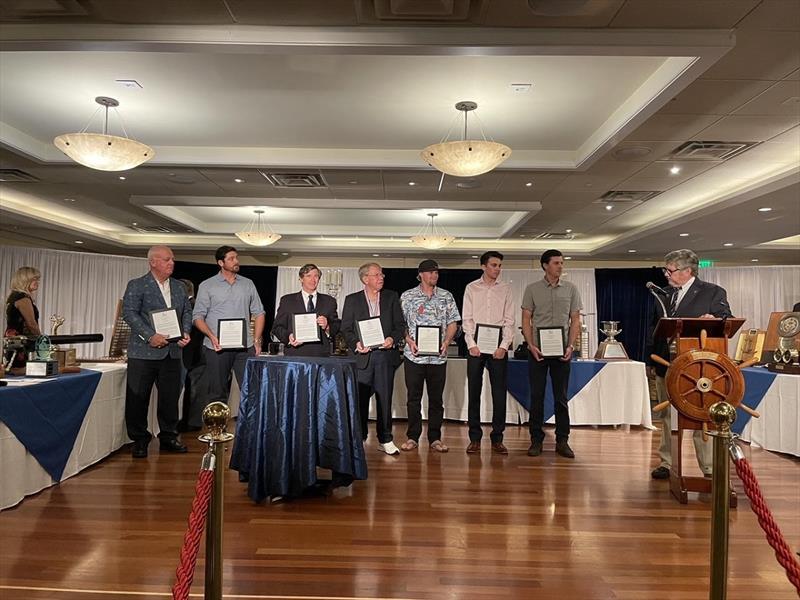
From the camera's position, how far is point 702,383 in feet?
9.52

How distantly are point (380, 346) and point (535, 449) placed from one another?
144 centimetres

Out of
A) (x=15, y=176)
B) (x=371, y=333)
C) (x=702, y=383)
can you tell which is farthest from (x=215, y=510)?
(x=15, y=176)

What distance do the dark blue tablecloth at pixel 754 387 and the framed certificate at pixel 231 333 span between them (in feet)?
13.6

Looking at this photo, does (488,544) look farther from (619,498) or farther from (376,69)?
(376,69)

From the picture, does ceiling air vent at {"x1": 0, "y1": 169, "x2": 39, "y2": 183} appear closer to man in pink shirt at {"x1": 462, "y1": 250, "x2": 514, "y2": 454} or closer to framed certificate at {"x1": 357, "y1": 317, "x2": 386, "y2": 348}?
framed certificate at {"x1": 357, "y1": 317, "x2": 386, "y2": 348}

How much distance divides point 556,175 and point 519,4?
3.25 meters

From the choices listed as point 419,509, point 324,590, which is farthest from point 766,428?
point 324,590

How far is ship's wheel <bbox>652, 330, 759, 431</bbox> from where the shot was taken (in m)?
2.90

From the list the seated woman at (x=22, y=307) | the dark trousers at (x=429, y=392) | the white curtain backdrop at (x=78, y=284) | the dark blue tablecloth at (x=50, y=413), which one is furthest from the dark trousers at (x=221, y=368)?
the white curtain backdrop at (x=78, y=284)

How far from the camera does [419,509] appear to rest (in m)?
3.02

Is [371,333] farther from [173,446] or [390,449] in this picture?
[173,446]

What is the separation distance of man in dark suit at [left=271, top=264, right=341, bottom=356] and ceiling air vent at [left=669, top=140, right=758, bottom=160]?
3435 millimetres

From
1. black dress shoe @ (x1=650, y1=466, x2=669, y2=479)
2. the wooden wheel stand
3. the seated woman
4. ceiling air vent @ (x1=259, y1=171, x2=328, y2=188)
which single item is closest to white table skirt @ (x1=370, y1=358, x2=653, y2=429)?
black dress shoe @ (x1=650, y1=466, x2=669, y2=479)

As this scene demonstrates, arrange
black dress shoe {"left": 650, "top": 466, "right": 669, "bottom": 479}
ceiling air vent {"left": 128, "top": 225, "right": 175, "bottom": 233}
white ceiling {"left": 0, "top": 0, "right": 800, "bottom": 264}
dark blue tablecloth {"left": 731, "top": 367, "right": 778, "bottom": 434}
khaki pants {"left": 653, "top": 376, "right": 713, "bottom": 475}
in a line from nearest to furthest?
white ceiling {"left": 0, "top": 0, "right": 800, "bottom": 264} → khaki pants {"left": 653, "top": 376, "right": 713, "bottom": 475} → black dress shoe {"left": 650, "top": 466, "right": 669, "bottom": 479} → dark blue tablecloth {"left": 731, "top": 367, "right": 778, "bottom": 434} → ceiling air vent {"left": 128, "top": 225, "right": 175, "bottom": 233}
